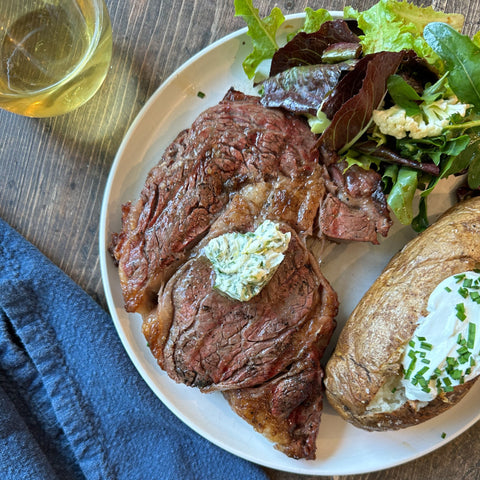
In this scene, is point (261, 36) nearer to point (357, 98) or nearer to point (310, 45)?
point (310, 45)

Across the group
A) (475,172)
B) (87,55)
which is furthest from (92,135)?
(475,172)

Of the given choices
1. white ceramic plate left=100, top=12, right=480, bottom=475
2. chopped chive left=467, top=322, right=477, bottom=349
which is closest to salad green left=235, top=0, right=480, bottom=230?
white ceramic plate left=100, top=12, right=480, bottom=475

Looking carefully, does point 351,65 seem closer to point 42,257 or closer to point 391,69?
point 391,69

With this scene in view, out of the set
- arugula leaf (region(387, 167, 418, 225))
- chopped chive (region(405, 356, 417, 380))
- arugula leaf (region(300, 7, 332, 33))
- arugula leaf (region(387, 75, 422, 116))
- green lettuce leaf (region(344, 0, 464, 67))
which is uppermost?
arugula leaf (region(300, 7, 332, 33))

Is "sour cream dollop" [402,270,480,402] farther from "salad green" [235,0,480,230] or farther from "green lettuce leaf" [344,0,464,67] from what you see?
"green lettuce leaf" [344,0,464,67]

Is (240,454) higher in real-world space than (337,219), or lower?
lower

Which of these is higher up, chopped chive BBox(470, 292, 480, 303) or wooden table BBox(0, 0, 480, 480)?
wooden table BBox(0, 0, 480, 480)

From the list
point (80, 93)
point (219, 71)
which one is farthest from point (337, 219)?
point (80, 93)

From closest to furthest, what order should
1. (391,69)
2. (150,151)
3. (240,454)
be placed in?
(391,69)
(240,454)
(150,151)
